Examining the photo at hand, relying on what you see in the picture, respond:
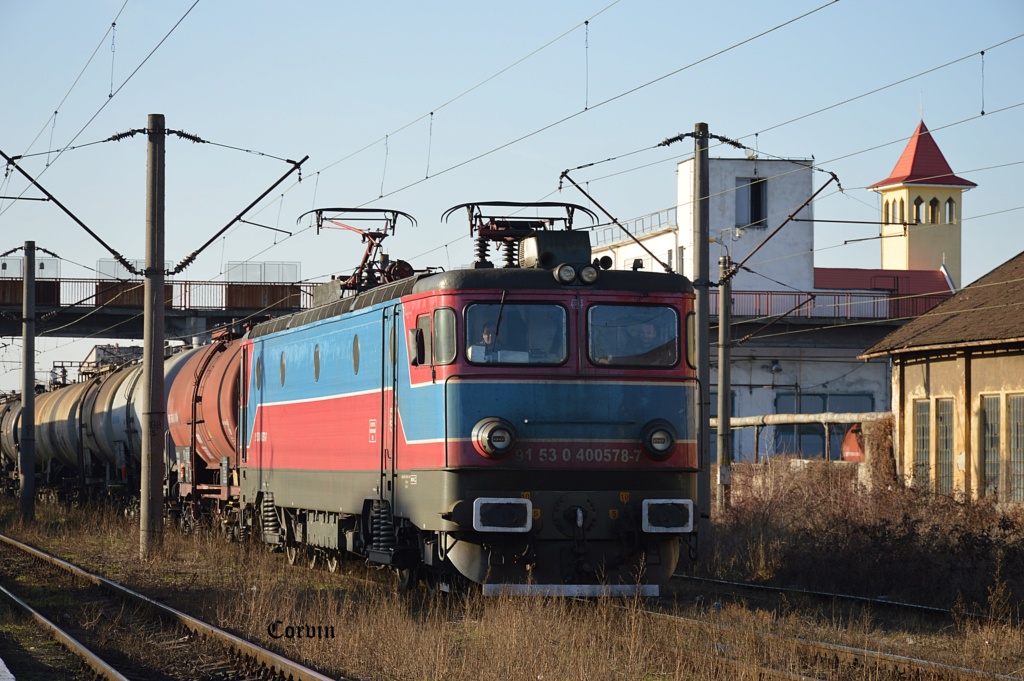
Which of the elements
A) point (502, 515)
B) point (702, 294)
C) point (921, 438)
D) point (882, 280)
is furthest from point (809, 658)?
point (882, 280)

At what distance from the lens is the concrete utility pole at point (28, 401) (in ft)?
103

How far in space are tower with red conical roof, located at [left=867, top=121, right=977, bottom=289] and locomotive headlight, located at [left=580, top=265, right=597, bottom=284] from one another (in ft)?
223

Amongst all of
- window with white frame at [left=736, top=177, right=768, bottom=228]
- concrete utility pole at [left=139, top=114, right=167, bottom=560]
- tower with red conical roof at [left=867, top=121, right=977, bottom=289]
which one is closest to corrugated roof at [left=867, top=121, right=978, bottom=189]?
tower with red conical roof at [left=867, top=121, right=977, bottom=289]

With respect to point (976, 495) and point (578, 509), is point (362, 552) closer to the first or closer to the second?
point (578, 509)

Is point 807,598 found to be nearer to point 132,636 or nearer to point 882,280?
point 132,636

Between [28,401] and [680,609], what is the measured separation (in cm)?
2173

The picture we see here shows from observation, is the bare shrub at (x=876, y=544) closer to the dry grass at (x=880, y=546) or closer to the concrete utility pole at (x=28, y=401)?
the dry grass at (x=880, y=546)

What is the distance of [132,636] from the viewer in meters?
12.9

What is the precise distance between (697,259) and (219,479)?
29.4 ft

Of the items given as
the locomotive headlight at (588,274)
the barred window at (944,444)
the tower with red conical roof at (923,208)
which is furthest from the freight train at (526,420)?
the tower with red conical roof at (923,208)

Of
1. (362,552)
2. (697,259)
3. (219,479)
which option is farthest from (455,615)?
(219,479)

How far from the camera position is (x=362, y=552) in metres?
15.1

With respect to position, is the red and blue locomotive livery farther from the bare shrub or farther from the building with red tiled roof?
the building with red tiled roof

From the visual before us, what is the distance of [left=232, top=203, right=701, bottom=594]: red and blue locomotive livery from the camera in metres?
12.7
